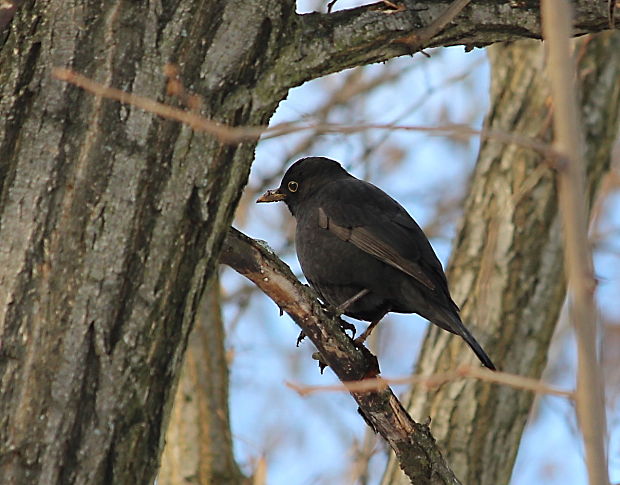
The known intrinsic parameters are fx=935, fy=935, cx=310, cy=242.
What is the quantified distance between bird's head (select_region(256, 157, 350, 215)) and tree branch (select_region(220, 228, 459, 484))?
2.23 m

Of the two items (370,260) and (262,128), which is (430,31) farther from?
(370,260)

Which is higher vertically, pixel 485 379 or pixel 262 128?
pixel 262 128

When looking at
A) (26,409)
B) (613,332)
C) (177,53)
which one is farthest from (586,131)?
(613,332)

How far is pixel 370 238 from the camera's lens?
4.71 m

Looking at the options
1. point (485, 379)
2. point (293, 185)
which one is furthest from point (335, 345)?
point (293, 185)

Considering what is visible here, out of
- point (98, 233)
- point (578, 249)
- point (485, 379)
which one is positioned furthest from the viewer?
point (98, 233)

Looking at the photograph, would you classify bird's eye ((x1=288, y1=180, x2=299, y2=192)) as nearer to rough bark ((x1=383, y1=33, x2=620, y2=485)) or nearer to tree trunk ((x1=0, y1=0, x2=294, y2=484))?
rough bark ((x1=383, y1=33, x2=620, y2=485))

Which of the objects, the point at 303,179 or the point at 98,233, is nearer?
the point at 98,233

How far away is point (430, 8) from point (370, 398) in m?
1.33

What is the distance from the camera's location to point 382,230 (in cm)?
476

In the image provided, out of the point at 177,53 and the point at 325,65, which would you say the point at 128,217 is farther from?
the point at 325,65

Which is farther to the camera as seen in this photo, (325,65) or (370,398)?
(370,398)

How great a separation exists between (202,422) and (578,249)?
4.10 m

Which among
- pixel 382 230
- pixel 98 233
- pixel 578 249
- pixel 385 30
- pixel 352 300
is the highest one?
pixel 382 230
